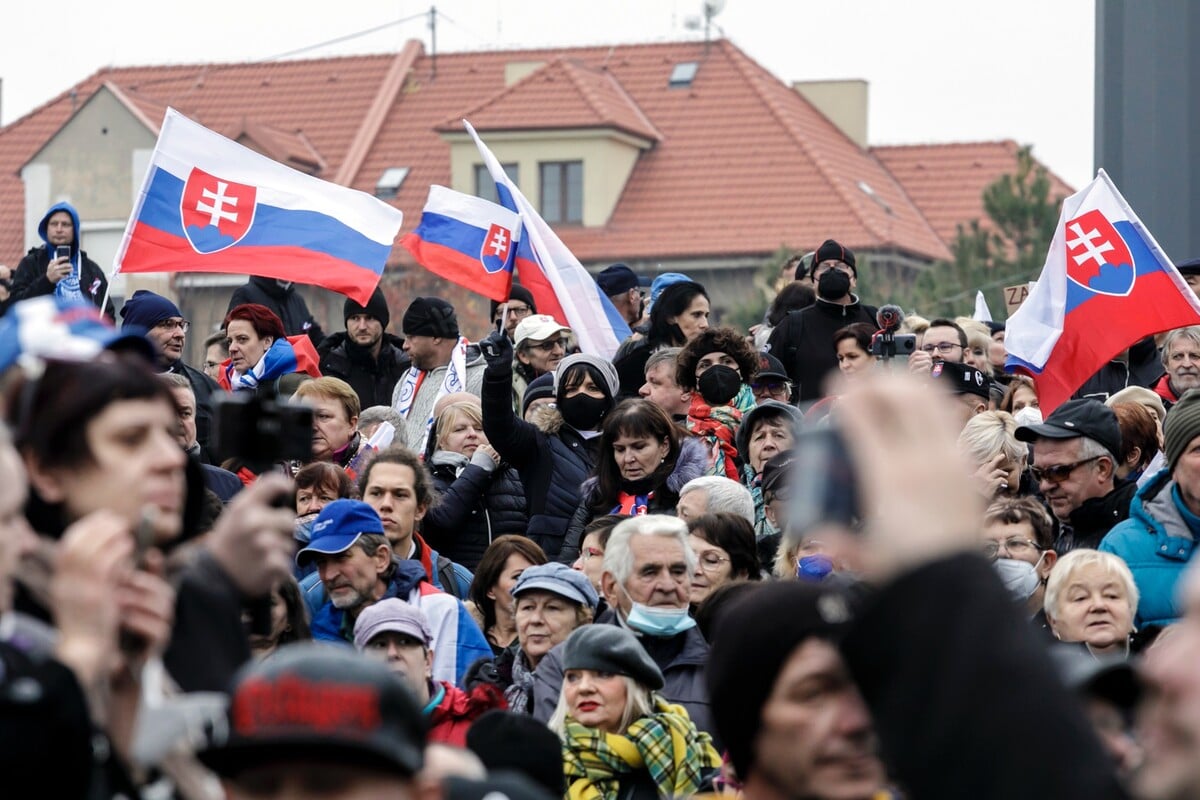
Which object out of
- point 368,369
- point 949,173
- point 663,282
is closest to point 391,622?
point 368,369

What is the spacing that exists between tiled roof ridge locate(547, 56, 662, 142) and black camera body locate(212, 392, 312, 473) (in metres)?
50.4

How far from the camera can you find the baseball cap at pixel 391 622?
23.3ft

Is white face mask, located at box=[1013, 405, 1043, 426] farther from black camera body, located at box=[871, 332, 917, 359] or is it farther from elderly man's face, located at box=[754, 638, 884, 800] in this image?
elderly man's face, located at box=[754, 638, 884, 800]

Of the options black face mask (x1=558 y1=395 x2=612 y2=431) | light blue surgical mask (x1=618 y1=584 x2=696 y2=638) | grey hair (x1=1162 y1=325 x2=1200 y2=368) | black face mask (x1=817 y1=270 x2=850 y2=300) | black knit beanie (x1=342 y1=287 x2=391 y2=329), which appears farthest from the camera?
black knit beanie (x1=342 y1=287 x2=391 y2=329)

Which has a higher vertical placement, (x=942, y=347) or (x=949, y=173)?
(x=949, y=173)

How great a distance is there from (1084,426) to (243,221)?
15.5 feet

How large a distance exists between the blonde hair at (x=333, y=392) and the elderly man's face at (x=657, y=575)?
3.07 meters

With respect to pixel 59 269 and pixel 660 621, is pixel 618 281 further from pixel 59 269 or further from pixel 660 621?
pixel 660 621

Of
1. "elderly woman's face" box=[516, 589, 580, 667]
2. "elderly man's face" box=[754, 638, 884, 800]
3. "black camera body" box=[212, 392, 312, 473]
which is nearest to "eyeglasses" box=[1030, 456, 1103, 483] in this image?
"elderly woman's face" box=[516, 589, 580, 667]

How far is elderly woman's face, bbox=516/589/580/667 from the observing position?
7582 millimetres

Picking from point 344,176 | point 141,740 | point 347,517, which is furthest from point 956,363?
point 344,176

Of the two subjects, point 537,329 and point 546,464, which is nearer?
point 546,464

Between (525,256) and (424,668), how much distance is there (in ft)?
19.7

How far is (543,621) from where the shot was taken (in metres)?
7.59
